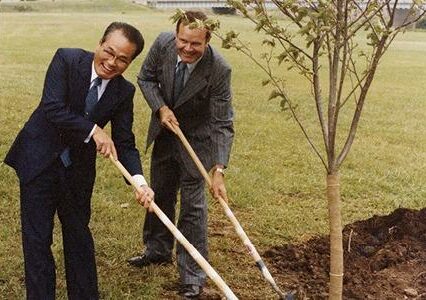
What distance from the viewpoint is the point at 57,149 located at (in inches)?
159

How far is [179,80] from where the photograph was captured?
486 cm

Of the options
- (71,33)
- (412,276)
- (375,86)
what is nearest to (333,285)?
(412,276)

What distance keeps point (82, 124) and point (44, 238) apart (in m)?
0.71

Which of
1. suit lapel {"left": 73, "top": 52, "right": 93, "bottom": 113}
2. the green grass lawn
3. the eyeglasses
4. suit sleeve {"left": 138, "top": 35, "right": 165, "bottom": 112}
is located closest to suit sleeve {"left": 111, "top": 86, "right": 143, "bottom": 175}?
suit lapel {"left": 73, "top": 52, "right": 93, "bottom": 113}

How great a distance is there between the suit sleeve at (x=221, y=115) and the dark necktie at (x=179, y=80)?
220 millimetres

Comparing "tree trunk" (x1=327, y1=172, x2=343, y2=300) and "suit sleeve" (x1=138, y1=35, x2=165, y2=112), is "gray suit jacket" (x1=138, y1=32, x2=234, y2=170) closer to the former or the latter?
"suit sleeve" (x1=138, y1=35, x2=165, y2=112)

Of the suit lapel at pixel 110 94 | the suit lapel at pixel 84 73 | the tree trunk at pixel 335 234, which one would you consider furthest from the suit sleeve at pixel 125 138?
the tree trunk at pixel 335 234

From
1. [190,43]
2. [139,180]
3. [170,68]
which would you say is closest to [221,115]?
[170,68]

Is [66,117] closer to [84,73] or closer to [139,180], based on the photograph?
[84,73]

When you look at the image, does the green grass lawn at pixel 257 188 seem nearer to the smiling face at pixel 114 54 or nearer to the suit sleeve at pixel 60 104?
the suit sleeve at pixel 60 104

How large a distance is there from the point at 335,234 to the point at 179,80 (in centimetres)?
158

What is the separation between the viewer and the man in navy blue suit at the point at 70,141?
3.91m

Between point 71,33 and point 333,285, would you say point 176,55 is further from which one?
point 71,33

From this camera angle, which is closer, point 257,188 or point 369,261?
point 369,261
